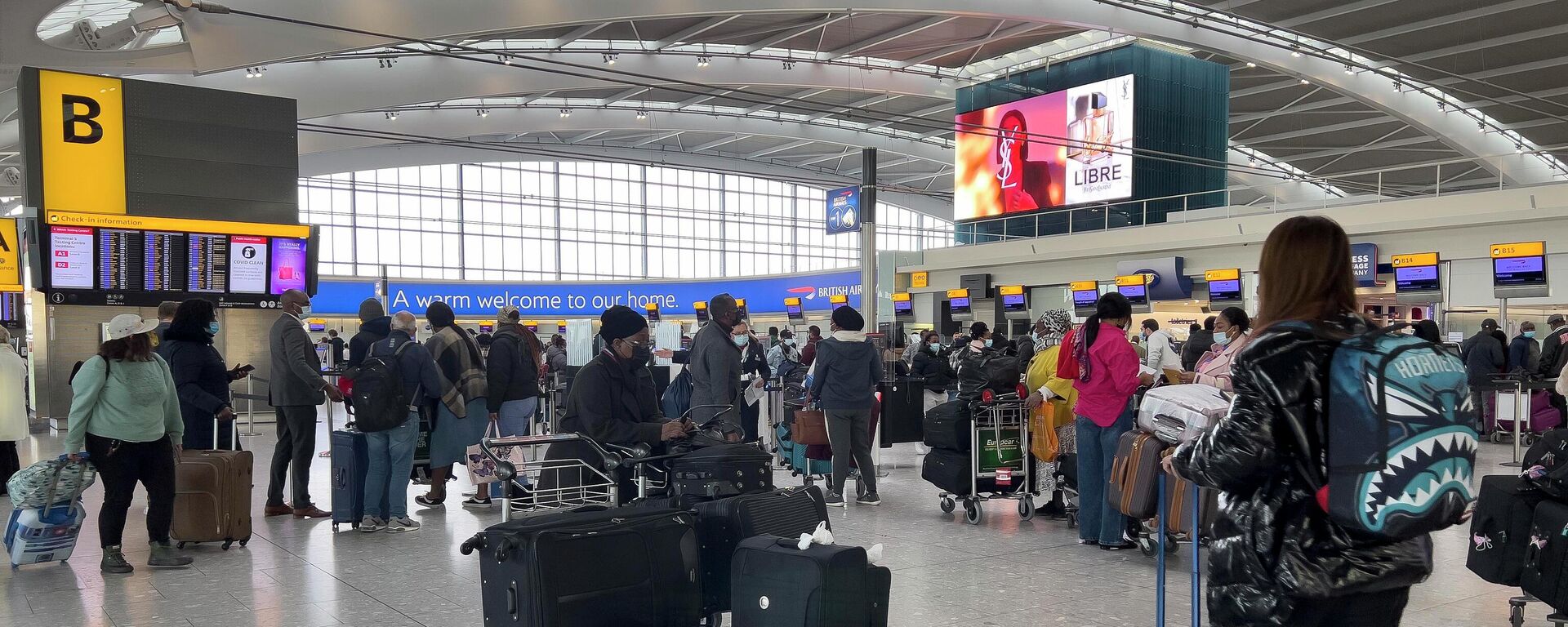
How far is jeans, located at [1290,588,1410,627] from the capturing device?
2086 mm

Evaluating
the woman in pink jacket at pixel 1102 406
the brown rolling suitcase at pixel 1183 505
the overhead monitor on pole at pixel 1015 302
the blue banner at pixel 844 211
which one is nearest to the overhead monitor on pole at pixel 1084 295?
the overhead monitor on pole at pixel 1015 302

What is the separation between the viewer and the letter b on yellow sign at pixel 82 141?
9938 millimetres

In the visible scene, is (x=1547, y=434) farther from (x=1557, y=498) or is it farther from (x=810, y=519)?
(x=810, y=519)

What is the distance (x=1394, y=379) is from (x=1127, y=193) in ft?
67.3

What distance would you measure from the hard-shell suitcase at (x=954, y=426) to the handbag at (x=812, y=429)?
125 centimetres

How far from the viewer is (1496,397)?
13.2m

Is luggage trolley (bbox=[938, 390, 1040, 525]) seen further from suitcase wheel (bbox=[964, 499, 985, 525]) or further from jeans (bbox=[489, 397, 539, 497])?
jeans (bbox=[489, 397, 539, 497])

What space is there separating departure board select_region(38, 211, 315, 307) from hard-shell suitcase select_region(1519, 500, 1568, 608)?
10605mm

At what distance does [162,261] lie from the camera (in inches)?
415

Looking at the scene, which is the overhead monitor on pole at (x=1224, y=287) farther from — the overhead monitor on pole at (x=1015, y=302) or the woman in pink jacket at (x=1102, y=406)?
the woman in pink jacket at (x=1102, y=406)

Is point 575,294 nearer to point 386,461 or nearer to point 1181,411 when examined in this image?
point 386,461

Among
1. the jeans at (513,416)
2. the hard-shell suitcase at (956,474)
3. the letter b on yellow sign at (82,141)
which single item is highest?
the letter b on yellow sign at (82,141)

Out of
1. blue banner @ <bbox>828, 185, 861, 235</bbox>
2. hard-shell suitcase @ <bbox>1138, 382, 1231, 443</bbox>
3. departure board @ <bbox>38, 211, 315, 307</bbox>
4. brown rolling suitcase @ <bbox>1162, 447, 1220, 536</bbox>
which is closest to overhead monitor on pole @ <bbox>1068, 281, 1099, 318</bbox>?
blue banner @ <bbox>828, 185, 861, 235</bbox>

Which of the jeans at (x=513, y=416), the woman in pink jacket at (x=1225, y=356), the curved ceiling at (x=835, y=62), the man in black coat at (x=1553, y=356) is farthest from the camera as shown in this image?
the curved ceiling at (x=835, y=62)
